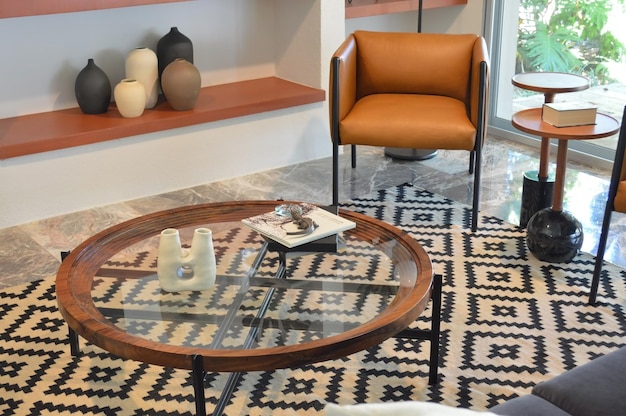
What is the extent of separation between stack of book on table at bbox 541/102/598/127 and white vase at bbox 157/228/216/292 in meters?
1.50

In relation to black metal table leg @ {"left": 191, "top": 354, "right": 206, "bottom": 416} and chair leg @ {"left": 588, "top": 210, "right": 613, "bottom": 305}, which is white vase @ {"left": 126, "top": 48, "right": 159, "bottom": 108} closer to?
chair leg @ {"left": 588, "top": 210, "right": 613, "bottom": 305}

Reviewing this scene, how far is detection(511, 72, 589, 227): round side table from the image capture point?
3287 millimetres

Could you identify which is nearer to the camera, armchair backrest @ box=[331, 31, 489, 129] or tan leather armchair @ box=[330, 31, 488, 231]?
tan leather armchair @ box=[330, 31, 488, 231]

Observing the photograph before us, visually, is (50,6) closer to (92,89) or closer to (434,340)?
(92,89)

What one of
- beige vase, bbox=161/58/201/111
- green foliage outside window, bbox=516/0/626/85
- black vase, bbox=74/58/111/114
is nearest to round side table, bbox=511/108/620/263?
green foliage outside window, bbox=516/0/626/85

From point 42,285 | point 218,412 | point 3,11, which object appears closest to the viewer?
point 218,412

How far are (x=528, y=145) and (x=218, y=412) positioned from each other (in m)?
2.92

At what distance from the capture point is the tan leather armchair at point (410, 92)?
3373 millimetres

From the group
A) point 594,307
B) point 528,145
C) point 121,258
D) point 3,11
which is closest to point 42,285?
point 121,258

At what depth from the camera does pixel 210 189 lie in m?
3.98

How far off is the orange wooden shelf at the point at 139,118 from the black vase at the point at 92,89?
0.04 metres

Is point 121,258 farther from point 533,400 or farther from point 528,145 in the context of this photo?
point 528,145

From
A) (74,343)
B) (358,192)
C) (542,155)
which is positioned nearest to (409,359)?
(74,343)

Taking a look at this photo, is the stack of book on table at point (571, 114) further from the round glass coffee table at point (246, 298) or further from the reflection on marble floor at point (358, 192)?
the round glass coffee table at point (246, 298)
